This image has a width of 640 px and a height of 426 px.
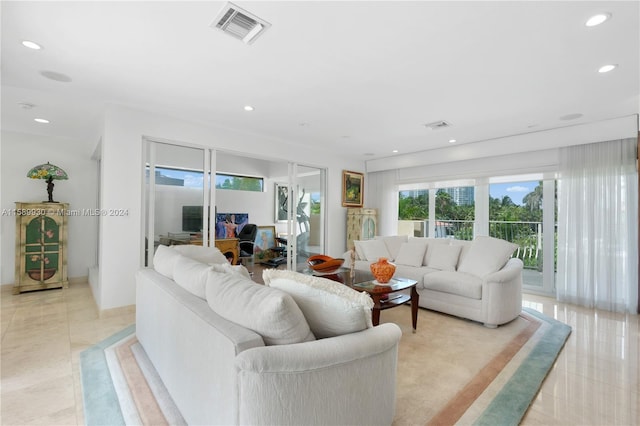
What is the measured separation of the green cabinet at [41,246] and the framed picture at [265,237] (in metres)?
3.14

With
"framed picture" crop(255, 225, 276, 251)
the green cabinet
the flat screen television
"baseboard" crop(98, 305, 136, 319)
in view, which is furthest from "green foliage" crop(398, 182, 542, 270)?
the green cabinet

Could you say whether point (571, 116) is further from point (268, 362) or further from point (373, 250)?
point (268, 362)

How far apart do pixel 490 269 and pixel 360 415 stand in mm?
2948

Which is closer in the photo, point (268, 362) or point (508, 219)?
point (268, 362)

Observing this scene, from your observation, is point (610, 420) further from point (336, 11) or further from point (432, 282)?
point (336, 11)

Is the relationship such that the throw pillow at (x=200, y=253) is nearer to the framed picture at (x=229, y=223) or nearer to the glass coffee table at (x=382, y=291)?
the glass coffee table at (x=382, y=291)

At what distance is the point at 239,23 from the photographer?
2.01 m

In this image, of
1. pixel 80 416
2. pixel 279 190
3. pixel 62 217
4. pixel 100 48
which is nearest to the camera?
pixel 80 416

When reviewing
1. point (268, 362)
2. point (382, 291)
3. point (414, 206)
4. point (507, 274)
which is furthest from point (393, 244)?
point (268, 362)

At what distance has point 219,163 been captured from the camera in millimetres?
4629

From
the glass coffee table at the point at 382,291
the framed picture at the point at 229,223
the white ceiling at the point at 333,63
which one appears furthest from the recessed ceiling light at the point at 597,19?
the framed picture at the point at 229,223

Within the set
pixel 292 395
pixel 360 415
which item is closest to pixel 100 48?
pixel 292 395

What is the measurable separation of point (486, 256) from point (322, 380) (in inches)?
129

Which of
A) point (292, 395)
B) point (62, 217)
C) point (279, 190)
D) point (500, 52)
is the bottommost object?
point (292, 395)
